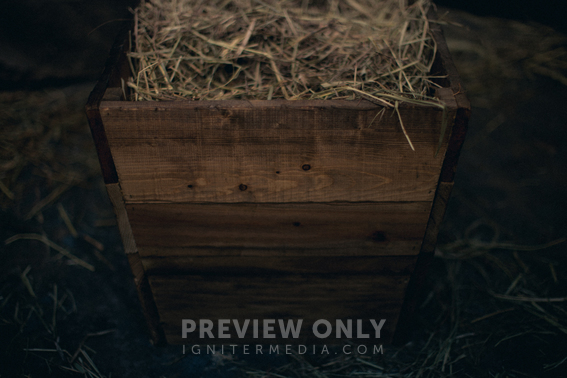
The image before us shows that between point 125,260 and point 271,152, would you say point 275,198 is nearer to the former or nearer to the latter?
point 271,152

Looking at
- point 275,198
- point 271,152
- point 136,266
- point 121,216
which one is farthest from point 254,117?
point 136,266

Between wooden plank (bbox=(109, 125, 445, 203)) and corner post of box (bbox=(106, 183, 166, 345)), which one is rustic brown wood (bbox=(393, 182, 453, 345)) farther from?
corner post of box (bbox=(106, 183, 166, 345))

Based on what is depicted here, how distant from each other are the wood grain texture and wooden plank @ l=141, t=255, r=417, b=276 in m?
0.22

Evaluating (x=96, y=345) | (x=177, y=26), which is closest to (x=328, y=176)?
(x=177, y=26)

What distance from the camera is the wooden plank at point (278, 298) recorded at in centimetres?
122

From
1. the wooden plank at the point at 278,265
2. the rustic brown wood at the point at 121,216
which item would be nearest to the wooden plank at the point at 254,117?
the rustic brown wood at the point at 121,216

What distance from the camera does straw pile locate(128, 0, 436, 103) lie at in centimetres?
106

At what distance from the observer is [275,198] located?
3.32ft

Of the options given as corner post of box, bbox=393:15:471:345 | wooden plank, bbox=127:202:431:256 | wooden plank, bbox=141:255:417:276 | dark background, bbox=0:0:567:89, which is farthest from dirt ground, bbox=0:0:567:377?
wooden plank, bbox=127:202:431:256

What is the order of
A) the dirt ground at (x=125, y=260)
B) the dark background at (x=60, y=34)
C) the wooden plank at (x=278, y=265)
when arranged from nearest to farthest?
the wooden plank at (x=278, y=265), the dirt ground at (x=125, y=260), the dark background at (x=60, y=34)

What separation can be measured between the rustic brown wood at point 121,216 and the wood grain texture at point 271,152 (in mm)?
37

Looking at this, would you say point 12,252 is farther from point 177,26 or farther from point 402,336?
point 402,336

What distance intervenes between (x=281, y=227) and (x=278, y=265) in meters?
0.16

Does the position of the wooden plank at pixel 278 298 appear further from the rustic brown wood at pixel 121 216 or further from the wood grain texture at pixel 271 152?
the wood grain texture at pixel 271 152
